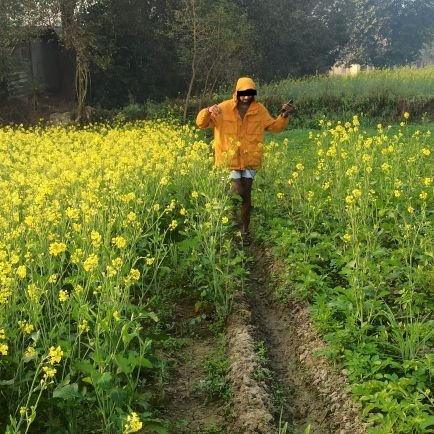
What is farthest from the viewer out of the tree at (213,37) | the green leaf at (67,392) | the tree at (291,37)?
the tree at (291,37)

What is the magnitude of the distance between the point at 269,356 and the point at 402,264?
144 cm

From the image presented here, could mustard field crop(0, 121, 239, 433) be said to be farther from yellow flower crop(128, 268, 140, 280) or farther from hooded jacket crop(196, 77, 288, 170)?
hooded jacket crop(196, 77, 288, 170)

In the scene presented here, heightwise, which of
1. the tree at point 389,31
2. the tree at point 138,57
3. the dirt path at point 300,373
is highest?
the tree at point 389,31

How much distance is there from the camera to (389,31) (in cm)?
5394

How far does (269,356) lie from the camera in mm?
4598

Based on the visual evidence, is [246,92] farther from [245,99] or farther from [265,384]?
[265,384]

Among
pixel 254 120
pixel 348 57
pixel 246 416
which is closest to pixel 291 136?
pixel 254 120

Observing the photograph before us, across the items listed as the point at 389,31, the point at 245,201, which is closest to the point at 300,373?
the point at 245,201

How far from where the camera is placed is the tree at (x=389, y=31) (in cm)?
5184

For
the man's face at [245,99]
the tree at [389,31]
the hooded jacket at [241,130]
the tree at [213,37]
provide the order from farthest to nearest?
the tree at [389,31] < the tree at [213,37] < the hooded jacket at [241,130] < the man's face at [245,99]

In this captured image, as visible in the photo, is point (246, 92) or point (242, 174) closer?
point (246, 92)

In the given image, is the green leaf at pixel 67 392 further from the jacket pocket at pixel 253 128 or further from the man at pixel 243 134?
the jacket pocket at pixel 253 128

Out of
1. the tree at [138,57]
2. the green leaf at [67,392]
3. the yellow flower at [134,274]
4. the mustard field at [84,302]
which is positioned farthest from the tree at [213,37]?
the green leaf at [67,392]

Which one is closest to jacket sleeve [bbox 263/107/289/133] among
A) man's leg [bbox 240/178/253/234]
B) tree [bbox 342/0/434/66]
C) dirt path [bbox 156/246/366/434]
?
man's leg [bbox 240/178/253/234]
